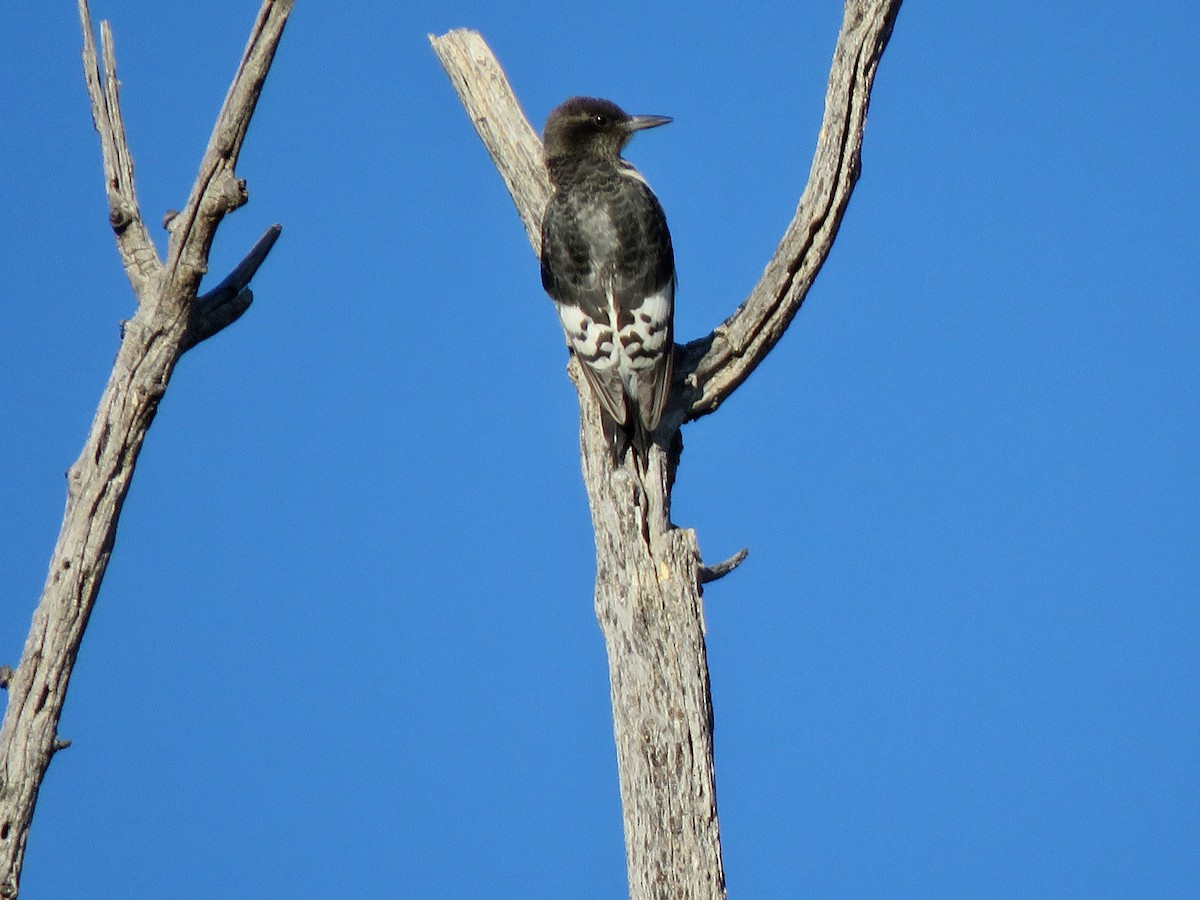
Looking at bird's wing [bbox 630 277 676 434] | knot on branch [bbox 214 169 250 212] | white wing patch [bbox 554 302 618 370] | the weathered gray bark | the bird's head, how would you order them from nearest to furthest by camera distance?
the weathered gray bark < knot on branch [bbox 214 169 250 212] < bird's wing [bbox 630 277 676 434] < white wing patch [bbox 554 302 618 370] < the bird's head

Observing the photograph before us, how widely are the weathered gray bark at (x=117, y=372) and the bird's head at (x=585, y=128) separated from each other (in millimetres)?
1750

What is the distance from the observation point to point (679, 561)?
5234mm

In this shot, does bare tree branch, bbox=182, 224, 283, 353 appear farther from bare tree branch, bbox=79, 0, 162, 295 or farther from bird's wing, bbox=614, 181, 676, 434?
bird's wing, bbox=614, 181, 676, 434

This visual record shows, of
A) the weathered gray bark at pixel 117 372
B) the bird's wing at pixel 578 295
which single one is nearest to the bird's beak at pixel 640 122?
the bird's wing at pixel 578 295

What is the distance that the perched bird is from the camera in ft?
18.1

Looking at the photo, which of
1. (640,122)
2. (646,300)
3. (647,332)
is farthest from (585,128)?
(647,332)

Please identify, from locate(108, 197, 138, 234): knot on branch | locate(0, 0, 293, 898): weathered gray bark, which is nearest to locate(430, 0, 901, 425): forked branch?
locate(0, 0, 293, 898): weathered gray bark

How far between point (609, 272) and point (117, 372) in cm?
200

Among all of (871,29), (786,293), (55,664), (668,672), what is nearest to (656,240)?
(786,293)

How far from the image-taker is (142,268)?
4.91m

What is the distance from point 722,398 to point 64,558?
2485 mm

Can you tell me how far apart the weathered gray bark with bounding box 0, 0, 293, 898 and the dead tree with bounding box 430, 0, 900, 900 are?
1.56m

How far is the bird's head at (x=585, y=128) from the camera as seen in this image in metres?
6.40

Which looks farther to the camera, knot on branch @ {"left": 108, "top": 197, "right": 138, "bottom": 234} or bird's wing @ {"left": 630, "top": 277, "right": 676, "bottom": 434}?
bird's wing @ {"left": 630, "top": 277, "right": 676, "bottom": 434}
